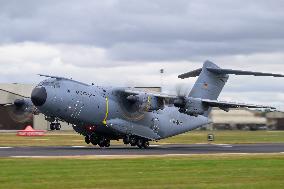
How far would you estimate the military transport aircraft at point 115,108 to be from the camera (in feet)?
164

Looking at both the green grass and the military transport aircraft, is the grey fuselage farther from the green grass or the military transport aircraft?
the green grass

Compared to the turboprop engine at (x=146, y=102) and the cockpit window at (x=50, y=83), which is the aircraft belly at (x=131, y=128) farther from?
the cockpit window at (x=50, y=83)

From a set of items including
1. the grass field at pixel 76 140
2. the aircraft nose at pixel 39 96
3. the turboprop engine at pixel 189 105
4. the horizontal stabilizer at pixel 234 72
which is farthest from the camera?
the grass field at pixel 76 140

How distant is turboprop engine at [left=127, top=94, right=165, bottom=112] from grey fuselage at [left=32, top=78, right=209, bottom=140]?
815mm

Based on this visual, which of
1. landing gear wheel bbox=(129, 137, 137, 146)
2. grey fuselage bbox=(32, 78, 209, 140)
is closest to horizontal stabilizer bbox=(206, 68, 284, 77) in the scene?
grey fuselage bbox=(32, 78, 209, 140)

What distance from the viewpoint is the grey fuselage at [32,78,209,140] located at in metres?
49.9

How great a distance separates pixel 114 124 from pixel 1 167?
23.5 m

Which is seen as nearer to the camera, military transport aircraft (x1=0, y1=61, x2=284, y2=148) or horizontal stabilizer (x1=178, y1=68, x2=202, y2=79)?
military transport aircraft (x1=0, y1=61, x2=284, y2=148)

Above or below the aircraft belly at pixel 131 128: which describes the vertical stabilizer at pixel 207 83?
above

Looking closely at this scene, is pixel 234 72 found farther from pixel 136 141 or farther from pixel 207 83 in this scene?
pixel 136 141

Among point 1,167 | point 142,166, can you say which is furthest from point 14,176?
point 142,166

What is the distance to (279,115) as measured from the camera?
426ft

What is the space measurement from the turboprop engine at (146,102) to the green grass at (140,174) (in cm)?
1877

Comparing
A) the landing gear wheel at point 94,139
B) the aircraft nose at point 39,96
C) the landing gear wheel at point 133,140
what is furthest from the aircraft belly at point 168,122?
the aircraft nose at point 39,96
